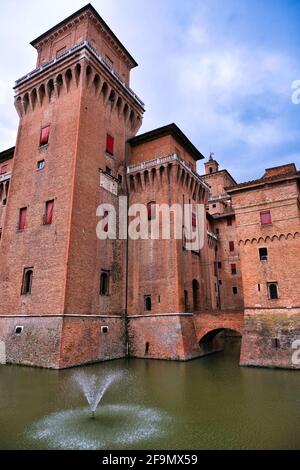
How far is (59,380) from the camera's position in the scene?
1549 cm

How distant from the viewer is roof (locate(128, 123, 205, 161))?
28159 millimetres

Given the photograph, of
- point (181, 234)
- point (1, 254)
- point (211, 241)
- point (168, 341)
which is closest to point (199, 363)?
point (168, 341)

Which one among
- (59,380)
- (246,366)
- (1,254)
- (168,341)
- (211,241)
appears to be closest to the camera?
(59,380)

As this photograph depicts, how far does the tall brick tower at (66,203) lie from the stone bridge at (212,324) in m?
6.19

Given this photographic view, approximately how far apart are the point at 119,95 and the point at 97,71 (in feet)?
11.0

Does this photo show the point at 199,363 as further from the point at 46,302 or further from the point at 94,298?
the point at 46,302

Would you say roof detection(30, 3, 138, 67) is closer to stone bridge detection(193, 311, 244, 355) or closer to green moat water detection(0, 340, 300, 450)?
stone bridge detection(193, 311, 244, 355)

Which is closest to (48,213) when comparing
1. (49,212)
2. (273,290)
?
(49,212)

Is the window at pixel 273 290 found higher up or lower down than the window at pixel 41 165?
lower down

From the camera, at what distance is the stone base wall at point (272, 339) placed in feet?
59.1

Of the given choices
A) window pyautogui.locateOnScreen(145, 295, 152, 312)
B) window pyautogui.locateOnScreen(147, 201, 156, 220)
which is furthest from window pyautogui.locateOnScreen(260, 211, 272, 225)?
window pyautogui.locateOnScreen(145, 295, 152, 312)

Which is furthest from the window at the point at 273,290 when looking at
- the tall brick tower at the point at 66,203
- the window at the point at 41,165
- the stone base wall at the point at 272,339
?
the window at the point at 41,165

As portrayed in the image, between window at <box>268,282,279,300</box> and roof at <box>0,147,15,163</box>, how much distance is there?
2762 centimetres

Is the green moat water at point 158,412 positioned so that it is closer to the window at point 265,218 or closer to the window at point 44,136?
the window at point 265,218
